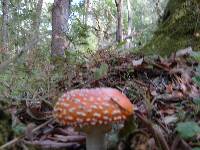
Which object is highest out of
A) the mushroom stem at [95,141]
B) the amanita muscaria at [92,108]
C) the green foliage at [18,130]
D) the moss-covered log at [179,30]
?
the moss-covered log at [179,30]

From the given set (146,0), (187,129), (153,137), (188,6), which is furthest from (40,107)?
(146,0)

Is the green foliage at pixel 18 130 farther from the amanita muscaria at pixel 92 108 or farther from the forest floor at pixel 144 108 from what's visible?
the amanita muscaria at pixel 92 108

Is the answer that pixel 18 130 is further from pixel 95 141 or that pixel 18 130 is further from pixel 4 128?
pixel 95 141

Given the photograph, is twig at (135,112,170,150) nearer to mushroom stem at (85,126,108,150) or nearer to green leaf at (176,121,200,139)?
green leaf at (176,121,200,139)

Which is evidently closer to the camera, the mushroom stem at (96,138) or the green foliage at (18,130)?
the mushroom stem at (96,138)

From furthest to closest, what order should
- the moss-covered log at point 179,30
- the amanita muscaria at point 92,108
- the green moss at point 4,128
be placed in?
1. the moss-covered log at point 179,30
2. the green moss at point 4,128
3. the amanita muscaria at point 92,108

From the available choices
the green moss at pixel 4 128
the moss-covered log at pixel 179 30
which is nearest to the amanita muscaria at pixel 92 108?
the green moss at pixel 4 128

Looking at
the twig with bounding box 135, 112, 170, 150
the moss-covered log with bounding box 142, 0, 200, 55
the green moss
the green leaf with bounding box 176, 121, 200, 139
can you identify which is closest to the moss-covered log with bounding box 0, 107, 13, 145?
the green moss
